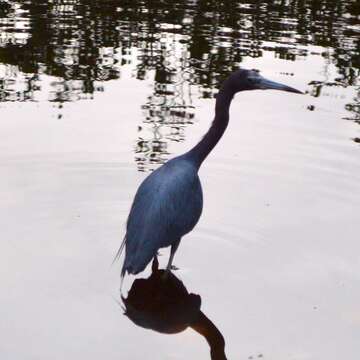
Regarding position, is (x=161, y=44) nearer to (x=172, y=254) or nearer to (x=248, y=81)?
(x=248, y=81)

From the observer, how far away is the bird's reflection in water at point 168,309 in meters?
5.57

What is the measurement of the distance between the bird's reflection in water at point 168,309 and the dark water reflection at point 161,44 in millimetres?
2171

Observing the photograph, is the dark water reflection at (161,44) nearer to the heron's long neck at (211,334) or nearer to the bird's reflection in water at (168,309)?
the bird's reflection in water at (168,309)

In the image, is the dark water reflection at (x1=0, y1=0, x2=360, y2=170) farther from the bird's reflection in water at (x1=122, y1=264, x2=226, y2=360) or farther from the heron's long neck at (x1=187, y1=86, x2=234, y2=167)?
the bird's reflection in water at (x1=122, y1=264, x2=226, y2=360)

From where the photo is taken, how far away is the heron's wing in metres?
5.86

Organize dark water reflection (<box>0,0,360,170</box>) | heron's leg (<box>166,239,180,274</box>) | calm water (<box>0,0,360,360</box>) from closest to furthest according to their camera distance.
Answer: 1. calm water (<box>0,0,360,360</box>)
2. heron's leg (<box>166,239,180,274</box>)
3. dark water reflection (<box>0,0,360,170</box>)

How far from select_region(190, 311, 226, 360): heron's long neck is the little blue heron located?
56 centimetres

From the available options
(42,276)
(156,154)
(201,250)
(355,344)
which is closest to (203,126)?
(156,154)

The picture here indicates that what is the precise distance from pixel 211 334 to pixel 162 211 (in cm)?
105

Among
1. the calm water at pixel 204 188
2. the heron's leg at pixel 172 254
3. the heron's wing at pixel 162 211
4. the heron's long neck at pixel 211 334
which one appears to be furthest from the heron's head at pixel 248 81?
the heron's long neck at pixel 211 334

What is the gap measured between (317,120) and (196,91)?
1772mm

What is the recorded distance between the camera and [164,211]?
608 centimetres

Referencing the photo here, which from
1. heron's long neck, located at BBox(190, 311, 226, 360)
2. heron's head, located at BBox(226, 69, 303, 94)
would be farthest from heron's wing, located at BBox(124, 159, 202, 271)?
heron's head, located at BBox(226, 69, 303, 94)

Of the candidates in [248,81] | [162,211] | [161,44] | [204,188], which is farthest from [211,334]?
[161,44]
